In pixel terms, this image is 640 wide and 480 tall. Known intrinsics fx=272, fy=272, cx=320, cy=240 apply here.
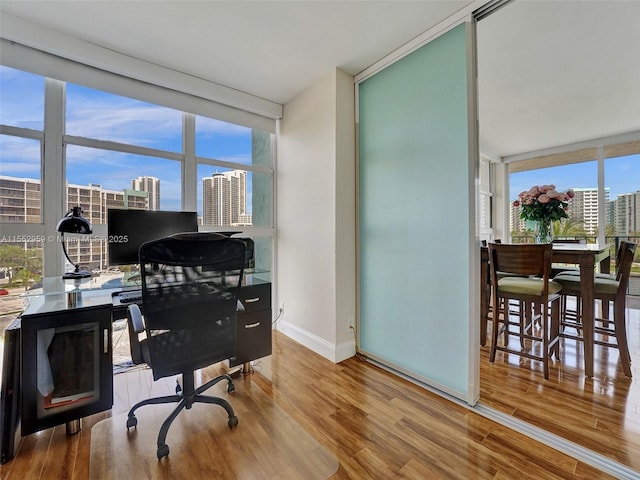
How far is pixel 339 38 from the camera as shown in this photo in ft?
6.61

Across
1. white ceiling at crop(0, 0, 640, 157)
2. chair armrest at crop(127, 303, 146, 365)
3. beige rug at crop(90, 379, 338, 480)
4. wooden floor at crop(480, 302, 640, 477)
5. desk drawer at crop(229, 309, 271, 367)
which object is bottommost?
beige rug at crop(90, 379, 338, 480)

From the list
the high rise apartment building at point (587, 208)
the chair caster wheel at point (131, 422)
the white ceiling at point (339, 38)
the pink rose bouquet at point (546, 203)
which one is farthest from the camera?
the high rise apartment building at point (587, 208)

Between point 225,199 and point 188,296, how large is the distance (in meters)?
1.71

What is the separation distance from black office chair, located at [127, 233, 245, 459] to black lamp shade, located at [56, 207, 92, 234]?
0.79 m

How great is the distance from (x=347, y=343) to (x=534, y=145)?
15.0ft

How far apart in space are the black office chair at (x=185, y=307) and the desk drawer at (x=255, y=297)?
1.67ft

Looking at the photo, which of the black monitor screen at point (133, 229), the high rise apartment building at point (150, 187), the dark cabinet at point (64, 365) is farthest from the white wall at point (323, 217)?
the dark cabinet at point (64, 365)

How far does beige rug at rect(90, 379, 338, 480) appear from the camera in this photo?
49.8 inches

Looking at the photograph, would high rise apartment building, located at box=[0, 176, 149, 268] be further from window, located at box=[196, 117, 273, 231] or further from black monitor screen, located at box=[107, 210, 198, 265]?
window, located at box=[196, 117, 273, 231]

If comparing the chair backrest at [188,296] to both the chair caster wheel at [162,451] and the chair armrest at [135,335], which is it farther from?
the chair caster wheel at [162,451]

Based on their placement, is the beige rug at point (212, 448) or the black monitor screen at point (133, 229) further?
the black monitor screen at point (133, 229)

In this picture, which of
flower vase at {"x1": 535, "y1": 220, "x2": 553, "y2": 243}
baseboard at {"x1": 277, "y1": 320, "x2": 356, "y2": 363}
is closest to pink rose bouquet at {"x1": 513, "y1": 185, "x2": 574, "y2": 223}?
flower vase at {"x1": 535, "y1": 220, "x2": 553, "y2": 243}

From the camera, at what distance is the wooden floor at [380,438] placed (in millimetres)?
1258

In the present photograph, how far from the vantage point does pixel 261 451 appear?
1396mm
